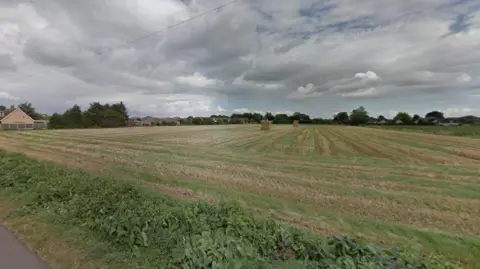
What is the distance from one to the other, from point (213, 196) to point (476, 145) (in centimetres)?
1178

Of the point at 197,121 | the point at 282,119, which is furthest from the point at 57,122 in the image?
the point at 282,119

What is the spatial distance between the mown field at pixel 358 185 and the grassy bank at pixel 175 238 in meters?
1.43

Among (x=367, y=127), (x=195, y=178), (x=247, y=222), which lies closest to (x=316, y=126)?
(x=367, y=127)

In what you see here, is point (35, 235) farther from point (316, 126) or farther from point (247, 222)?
point (316, 126)

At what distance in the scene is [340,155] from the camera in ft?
41.7

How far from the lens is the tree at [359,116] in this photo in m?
14.5

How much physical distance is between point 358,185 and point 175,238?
5.87 metres

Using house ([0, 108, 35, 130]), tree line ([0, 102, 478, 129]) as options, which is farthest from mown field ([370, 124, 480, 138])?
house ([0, 108, 35, 130])

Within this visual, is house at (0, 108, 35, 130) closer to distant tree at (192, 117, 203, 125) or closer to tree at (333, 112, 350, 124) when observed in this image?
distant tree at (192, 117, 203, 125)

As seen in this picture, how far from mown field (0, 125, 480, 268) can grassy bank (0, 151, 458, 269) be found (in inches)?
56.3

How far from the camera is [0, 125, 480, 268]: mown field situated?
4.68 metres

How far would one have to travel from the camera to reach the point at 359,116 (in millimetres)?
14922

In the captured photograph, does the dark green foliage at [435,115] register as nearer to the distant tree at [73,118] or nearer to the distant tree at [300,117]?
the distant tree at [300,117]

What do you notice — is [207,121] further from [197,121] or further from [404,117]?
[404,117]
